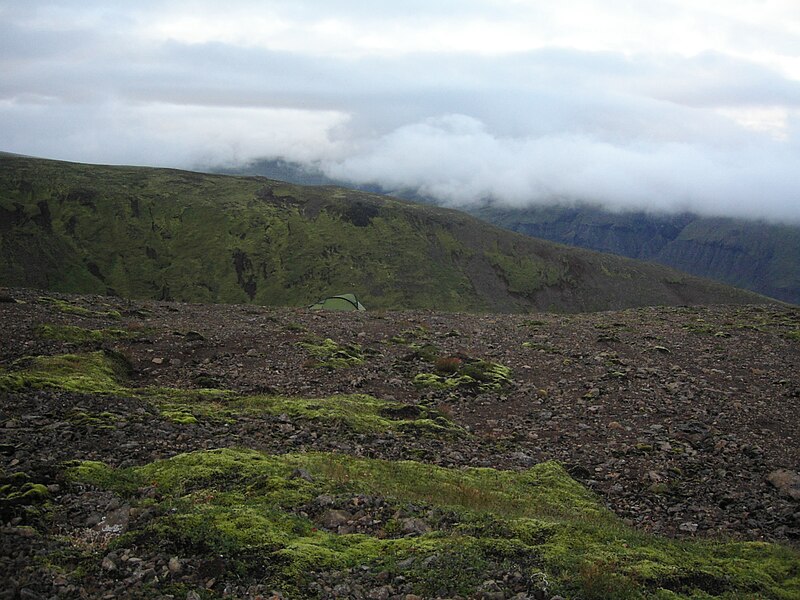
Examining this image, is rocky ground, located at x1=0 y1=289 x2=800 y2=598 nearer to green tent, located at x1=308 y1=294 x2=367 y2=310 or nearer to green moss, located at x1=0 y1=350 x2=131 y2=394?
green moss, located at x1=0 y1=350 x2=131 y2=394

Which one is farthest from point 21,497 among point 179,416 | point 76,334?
point 76,334

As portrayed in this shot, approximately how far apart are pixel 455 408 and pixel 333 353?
7.49 meters

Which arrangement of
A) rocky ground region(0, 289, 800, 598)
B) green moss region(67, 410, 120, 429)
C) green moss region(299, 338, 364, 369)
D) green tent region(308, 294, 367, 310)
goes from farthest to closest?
1. green tent region(308, 294, 367, 310)
2. green moss region(299, 338, 364, 369)
3. green moss region(67, 410, 120, 429)
4. rocky ground region(0, 289, 800, 598)

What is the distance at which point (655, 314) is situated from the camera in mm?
50438

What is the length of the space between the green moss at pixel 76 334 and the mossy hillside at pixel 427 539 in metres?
14.0

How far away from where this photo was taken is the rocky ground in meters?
13.5

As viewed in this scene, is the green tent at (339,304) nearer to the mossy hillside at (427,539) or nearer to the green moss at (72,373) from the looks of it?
the green moss at (72,373)

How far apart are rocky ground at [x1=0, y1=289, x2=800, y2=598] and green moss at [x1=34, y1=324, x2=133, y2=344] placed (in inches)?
10.5

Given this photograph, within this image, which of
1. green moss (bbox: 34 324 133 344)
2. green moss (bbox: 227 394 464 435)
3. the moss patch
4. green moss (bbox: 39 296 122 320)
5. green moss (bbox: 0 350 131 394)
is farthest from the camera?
green moss (bbox: 39 296 122 320)

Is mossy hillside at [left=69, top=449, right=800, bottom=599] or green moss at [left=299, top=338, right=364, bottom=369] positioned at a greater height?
mossy hillside at [left=69, top=449, right=800, bottom=599]

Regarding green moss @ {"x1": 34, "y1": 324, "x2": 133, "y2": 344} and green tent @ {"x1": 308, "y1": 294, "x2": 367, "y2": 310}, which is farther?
green tent @ {"x1": 308, "y1": 294, "x2": 367, "y2": 310}

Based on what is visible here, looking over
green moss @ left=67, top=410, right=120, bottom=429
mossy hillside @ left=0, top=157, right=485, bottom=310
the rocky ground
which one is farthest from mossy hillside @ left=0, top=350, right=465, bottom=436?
mossy hillside @ left=0, top=157, right=485, bottom=310

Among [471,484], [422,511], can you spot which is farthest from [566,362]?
[422,511]

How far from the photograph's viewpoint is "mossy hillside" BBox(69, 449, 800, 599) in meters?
9.63
